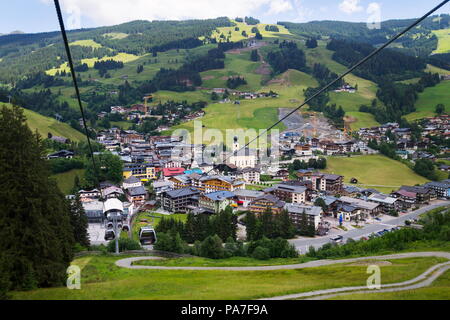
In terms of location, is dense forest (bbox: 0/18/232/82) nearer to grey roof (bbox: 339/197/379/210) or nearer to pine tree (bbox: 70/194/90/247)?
pine tree (bbox: 70/194/90/247)

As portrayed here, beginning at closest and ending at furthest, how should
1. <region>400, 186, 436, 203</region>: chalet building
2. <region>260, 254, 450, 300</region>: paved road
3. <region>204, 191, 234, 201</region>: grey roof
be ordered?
<region>260, 254, 450, 300</region>: paved road < <region>204, 191, 234, 201</region>: grey roof < <region>400, 186, 436, 203</region>: chalet building

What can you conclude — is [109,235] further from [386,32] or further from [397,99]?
[386,32]

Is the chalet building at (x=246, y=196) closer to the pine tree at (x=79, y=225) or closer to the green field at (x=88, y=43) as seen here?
the pine tree at (x=79, y=225)

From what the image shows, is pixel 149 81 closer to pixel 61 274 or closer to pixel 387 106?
pixel 387 106

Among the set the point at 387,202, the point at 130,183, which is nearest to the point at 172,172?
the point at 130,183

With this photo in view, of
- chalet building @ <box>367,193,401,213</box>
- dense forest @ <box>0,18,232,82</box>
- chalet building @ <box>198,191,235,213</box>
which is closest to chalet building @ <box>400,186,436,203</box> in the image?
chalet building @ <box>367,193,401,213</box>

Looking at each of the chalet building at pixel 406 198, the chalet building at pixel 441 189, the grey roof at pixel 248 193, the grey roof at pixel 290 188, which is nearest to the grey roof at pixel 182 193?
the grey roof at pixel 248 193
